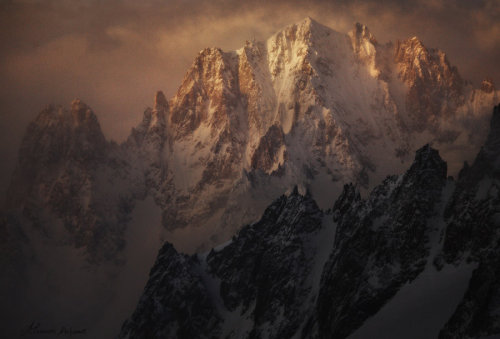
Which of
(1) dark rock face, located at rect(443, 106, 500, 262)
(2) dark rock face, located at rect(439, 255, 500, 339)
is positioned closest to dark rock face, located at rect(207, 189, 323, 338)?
(1) dark rock face, located at rect(443, 106, 500, 262)

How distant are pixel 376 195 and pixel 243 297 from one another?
49936 mm

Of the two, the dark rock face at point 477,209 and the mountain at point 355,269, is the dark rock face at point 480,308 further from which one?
the dark rock face at point 477,209

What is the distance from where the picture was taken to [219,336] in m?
164

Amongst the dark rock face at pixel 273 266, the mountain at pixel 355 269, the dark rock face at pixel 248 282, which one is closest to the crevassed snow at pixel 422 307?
the mountain at pixel 355 269

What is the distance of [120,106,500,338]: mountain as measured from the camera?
348 feet

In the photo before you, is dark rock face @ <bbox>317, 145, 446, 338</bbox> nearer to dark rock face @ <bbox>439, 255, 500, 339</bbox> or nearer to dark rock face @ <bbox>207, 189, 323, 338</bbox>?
dark rock face @ <bbox>207, 189, 323, 338</bbox>

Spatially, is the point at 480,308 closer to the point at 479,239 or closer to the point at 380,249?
the point at 479,239

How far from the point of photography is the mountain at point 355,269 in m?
106

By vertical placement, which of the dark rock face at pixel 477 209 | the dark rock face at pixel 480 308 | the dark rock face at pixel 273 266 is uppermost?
the dark rock face at pixel 273 266

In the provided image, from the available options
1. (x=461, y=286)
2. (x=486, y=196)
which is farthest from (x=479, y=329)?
(x=486, y=196)

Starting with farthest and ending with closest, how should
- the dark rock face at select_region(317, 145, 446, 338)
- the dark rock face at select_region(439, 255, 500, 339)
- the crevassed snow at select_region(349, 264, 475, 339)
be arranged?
the dark rock face at select_region(317, 145, 446, 338) → the crevassed snow at select_region(349, 264, 475, 339) → the dark rock face at select_region(439, 255, 500, 339)

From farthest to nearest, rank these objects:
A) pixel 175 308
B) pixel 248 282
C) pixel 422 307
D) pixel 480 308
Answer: pixel 175 308 < pixel 248 282 < pixel 422 307 < pixel 480 308

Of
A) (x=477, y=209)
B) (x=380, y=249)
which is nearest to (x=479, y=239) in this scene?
(x=477, y=209)

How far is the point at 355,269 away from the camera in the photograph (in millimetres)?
129625
